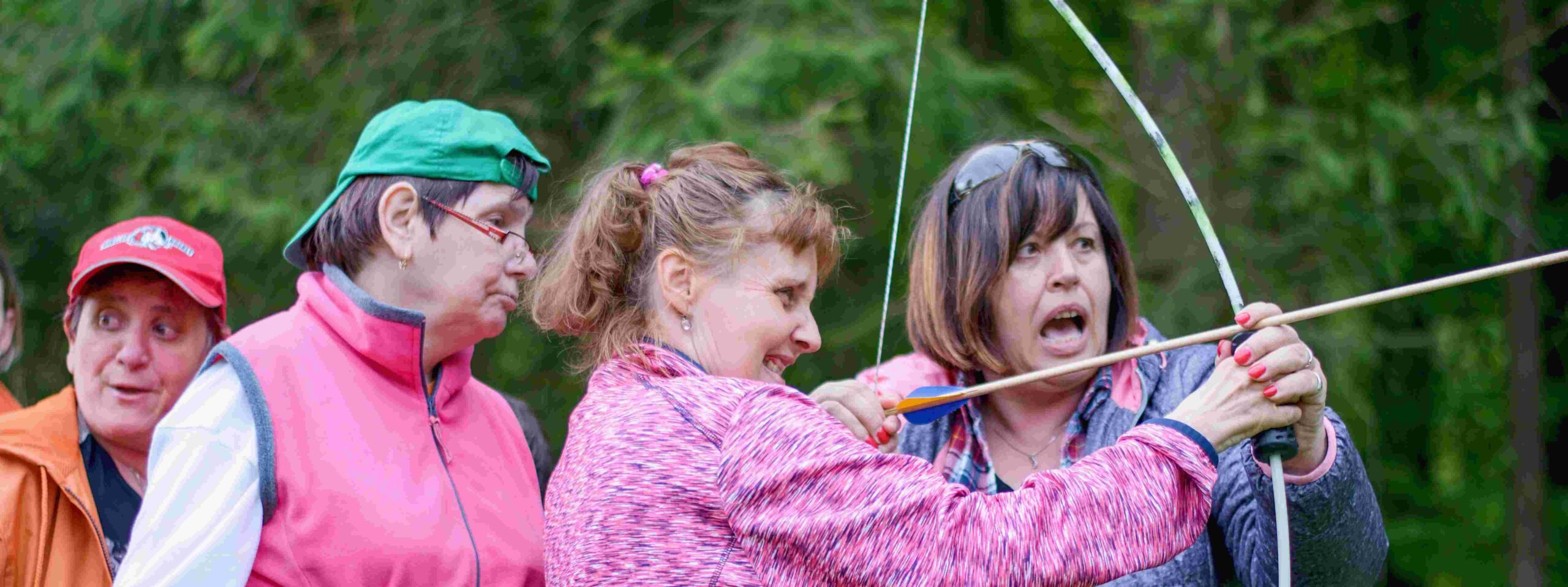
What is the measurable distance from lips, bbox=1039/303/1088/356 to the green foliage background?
7.61 feet

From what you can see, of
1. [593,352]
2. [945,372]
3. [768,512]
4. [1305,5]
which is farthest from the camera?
[1305,5]

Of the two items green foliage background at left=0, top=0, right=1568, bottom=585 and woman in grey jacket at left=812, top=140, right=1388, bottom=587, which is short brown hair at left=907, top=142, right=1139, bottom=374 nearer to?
woman in grey jacket at left=812, top=140, right=1388, bottom=587

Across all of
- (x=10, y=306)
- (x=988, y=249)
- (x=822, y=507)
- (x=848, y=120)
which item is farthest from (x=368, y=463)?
(x=848, y=120)

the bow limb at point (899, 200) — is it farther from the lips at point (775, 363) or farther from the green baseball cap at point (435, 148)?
the green baseball cap at point (435, 148)

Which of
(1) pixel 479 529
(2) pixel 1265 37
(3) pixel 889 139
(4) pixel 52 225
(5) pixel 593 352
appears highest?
(2) pixel 1265 37

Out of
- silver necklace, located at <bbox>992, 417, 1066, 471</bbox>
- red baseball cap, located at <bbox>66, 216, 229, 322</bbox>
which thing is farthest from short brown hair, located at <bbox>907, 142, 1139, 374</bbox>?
red baseball cap, located at <bbox>66, 216, 229, 322</bbox>

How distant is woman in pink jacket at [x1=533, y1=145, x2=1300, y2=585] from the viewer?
60.2 inches

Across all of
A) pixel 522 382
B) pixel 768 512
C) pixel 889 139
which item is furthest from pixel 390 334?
pixel 522 382

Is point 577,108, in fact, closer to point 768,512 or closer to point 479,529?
point 479,529

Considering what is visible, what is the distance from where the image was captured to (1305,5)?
5574 mm

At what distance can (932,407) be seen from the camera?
2027 millimetres

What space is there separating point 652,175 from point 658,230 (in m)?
0.12

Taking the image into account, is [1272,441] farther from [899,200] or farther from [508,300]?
[508,300]

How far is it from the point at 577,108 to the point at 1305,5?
10.3 feet
